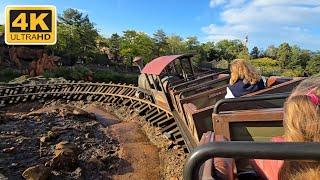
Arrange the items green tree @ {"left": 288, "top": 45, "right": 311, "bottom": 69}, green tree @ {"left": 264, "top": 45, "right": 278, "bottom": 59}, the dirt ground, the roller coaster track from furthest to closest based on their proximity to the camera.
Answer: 1. green tree @ {"left": 264, "top": 45, "right": 278, "bottom": 59}
2. green tree @ {"left": 288, "top": 45, "right": 311, "bottom": 69}
3. the roller coaster track
4. the dirt ground

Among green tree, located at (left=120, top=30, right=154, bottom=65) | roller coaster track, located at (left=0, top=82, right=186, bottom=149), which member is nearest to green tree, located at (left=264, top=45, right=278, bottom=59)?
green tree, located at (left=120, top=30, right=154, bottom=65)

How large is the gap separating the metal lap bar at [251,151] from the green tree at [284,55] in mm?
52966

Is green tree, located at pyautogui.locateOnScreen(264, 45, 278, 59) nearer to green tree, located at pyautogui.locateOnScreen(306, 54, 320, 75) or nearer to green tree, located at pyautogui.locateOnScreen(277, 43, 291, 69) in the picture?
green tree, located at pyautogui.locateOnScreen(277, 43, 291, 69)

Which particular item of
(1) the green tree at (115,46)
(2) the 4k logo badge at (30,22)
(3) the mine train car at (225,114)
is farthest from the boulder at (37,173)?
(1) the green tree at (115,46)

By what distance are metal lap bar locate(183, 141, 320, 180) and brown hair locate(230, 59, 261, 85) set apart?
160 inches

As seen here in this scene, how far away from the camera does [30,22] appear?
657 cm

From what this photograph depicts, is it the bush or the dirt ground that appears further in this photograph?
the bush

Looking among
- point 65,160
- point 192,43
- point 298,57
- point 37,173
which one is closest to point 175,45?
point 192,43

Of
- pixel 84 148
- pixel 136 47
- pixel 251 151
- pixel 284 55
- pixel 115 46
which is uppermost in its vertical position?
pixel 115 46

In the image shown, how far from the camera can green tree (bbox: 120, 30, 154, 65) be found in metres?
46.8

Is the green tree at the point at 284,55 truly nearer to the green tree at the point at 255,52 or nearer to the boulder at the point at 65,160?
the green tree at the point at 255,52

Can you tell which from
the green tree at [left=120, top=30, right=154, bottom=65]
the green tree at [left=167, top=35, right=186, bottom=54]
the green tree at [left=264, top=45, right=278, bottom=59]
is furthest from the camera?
the green tree at [left=264, top=45, right=278, bottom=59]

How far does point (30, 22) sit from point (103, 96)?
8.08 meters

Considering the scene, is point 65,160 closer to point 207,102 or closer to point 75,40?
point 207,102
